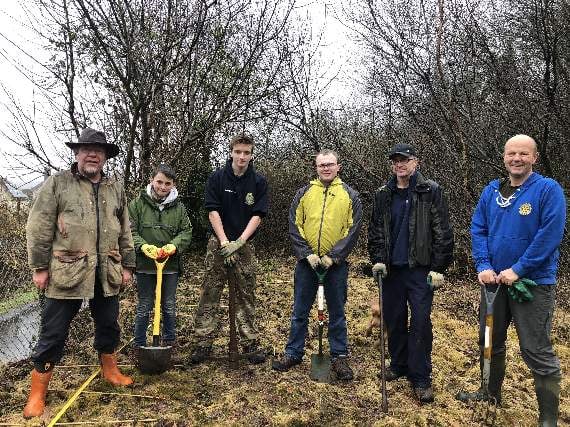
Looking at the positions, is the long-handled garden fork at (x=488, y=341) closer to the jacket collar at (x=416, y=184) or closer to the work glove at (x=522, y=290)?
the work glove at (x=522, y=290)

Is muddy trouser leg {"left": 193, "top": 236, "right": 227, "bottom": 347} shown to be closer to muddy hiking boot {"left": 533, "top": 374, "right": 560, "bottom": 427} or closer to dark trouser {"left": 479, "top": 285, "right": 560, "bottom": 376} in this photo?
dark trouser {"left": 479, "top": 285, "right": 560, "bottom": 376}

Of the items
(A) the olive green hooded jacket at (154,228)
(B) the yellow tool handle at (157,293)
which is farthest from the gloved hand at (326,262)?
(B) the yellow tool handle at (157,293)

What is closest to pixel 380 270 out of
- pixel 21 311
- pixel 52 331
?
pixel 52 331

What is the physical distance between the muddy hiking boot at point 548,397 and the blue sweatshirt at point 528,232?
71 cm

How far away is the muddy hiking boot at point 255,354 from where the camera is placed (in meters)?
4.71

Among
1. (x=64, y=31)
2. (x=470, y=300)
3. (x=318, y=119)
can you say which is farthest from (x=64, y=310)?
(x=318, y=119)

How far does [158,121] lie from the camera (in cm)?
633

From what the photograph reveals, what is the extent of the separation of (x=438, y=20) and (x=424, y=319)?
6.72 metres

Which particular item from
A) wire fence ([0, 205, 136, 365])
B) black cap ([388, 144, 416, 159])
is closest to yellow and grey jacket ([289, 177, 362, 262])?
black cap ([388, 144, 416, 159])

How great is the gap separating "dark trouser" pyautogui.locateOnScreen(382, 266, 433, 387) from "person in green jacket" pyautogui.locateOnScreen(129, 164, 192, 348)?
2.01 meters

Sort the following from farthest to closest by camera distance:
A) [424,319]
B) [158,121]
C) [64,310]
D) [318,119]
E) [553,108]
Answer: [318,119], [553,108], [158,121], [424,319], [64,310]

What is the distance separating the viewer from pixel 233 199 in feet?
15.1

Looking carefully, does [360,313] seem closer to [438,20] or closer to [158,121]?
[158,121]

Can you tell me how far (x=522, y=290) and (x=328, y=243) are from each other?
1628 mm
